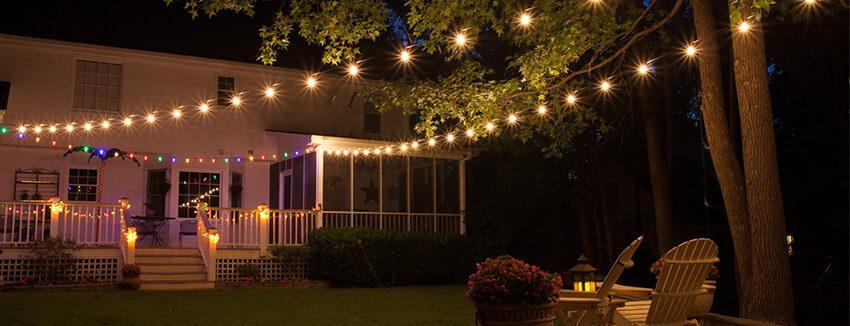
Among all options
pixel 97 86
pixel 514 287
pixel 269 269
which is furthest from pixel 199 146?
pixel 514 287

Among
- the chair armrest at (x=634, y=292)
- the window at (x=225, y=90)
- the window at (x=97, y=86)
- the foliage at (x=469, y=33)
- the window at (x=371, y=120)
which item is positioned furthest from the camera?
the window at (x=371, y=120)

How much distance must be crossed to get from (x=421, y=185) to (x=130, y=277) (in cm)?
739

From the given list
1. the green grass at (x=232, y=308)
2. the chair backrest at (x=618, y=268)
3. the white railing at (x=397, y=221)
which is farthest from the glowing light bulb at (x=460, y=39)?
the white railing at (x=397, y=221)

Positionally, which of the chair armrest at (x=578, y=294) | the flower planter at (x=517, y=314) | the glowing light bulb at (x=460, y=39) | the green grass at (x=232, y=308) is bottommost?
the green grass at (x=232, y=308)

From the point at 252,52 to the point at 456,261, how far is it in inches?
283

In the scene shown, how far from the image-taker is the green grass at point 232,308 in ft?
26.8

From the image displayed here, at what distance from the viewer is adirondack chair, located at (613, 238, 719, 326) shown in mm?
5480

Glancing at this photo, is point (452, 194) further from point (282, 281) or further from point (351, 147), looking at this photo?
point (282, 281)

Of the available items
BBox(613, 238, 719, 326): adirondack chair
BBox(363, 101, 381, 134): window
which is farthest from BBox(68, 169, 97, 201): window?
BBox(613, 238, 719, 326): adirondack chair

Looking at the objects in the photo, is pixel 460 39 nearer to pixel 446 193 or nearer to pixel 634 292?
pixel 634 292

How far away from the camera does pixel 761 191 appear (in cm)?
750

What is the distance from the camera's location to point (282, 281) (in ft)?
43.2

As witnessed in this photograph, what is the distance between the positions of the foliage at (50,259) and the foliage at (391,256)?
450 centimetres

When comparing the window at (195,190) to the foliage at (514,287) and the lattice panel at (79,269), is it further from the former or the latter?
the foliage at (514,287)
